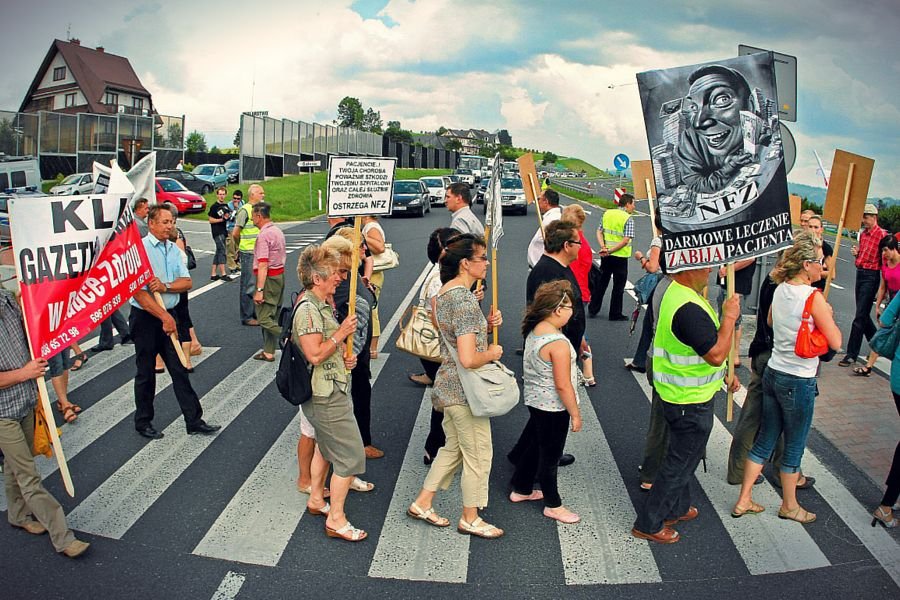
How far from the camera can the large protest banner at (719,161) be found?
4.83 metres

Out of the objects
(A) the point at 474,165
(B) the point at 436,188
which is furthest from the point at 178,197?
(A) the point at 474,165

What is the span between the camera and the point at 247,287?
1070cm

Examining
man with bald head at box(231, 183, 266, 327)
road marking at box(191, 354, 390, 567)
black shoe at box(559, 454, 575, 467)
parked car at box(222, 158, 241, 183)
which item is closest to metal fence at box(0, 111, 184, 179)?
parked car at box(222, 158, 241, 183)

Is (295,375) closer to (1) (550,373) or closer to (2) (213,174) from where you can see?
(1) (550,373)

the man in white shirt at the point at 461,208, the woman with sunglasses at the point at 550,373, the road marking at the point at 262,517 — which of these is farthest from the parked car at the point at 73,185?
the woman with sunglasses at the point at 550,373

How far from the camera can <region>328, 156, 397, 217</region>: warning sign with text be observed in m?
6.02

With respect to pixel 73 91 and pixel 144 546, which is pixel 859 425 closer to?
pixel 144 546

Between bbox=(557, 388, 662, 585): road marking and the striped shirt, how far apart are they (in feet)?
11.7

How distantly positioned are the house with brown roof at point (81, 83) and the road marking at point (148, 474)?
64.5 metres

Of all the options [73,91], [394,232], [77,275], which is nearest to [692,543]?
[77,275]

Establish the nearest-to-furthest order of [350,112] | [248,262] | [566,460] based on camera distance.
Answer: [566,460] < [248,262] < [350,112]

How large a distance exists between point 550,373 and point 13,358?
3.39 m

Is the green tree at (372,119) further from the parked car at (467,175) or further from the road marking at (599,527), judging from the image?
the road marking at (599,527)

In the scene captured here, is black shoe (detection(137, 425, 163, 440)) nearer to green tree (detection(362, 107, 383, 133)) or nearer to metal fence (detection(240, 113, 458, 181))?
metal fence (detection(240, 113, 458, 181))
